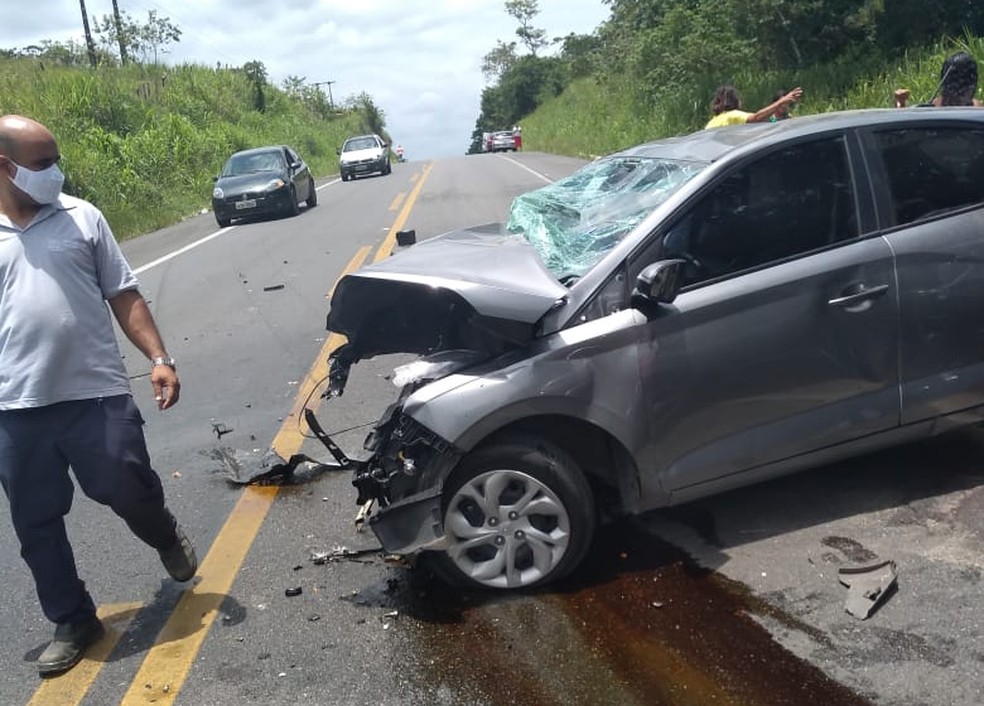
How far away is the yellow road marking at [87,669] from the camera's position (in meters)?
3.41

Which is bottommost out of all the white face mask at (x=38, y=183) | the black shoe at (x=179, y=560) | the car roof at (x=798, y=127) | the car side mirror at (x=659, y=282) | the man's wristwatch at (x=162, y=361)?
the black shoe at (x=179, y=560)

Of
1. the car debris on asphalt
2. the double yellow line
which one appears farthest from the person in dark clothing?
the double yellow line

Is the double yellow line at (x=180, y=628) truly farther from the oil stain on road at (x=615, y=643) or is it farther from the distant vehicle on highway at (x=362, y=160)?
the distant vehicle on highway at (x=362, y=160)

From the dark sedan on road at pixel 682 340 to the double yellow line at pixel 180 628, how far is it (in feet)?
2.55

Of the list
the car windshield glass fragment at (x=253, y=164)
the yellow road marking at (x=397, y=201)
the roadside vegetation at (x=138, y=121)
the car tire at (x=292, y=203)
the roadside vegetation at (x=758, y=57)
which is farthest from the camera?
the roadside vegetation at (x=138, y=121)

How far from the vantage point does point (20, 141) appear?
350 cm

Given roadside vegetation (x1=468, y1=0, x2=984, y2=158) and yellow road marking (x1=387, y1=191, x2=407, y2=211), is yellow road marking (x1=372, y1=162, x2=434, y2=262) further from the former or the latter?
roadside vegetation (x1=468, y1=0, x2=984, y2=158)

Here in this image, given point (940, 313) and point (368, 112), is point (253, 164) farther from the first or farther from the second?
point (368, 112)

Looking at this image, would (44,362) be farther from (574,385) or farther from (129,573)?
(574,385)

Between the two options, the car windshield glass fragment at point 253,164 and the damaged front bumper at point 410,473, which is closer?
the damaged front bumper at point 410,473

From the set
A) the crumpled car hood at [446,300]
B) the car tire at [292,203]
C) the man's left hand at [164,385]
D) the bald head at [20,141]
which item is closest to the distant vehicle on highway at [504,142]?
the car tire at [292,203]

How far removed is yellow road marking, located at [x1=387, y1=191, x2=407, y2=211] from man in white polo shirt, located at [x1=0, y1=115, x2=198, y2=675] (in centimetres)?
1586

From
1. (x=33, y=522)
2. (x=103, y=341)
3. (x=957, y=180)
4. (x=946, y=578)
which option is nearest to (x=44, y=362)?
(x=103, y=341)

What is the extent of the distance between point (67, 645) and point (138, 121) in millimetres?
29576
